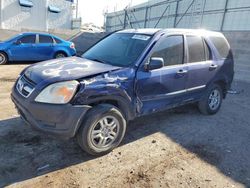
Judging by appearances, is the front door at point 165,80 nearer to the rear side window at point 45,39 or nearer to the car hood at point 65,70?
the car hood at point 65,70

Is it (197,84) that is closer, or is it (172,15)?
(197,84)

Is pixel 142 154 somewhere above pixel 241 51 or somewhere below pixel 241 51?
below

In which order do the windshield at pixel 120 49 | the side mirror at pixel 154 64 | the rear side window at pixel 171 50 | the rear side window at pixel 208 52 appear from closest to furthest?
the side mirror at pixel 154 64, the windshield at pixel 120 49, the rear side window at pixel 171 50, the rear side window at pixel 208 52

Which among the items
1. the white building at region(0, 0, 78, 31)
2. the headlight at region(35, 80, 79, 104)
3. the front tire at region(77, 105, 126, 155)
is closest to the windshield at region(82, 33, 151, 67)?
the front tire at region(77, 105, 126, 155)

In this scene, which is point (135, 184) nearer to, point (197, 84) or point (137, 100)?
point (137, 100)

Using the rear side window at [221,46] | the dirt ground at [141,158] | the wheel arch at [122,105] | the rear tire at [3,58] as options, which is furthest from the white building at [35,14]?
the wheel arch at [122,105]

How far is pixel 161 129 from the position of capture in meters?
4.87

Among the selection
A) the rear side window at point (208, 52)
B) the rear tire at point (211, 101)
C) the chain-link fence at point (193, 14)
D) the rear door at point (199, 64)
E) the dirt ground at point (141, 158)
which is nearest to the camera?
the dirt ground at point (141, 158)

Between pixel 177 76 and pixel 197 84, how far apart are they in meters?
0.78

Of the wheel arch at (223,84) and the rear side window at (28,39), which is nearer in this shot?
the wheel arch at (223,84)

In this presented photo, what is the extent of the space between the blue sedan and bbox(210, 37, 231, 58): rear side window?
8.20 m

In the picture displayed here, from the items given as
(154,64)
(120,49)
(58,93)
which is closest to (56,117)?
(58,93)

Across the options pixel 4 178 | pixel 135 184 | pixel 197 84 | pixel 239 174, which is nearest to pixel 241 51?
pixel 197 84

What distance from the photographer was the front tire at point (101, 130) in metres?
3.44
